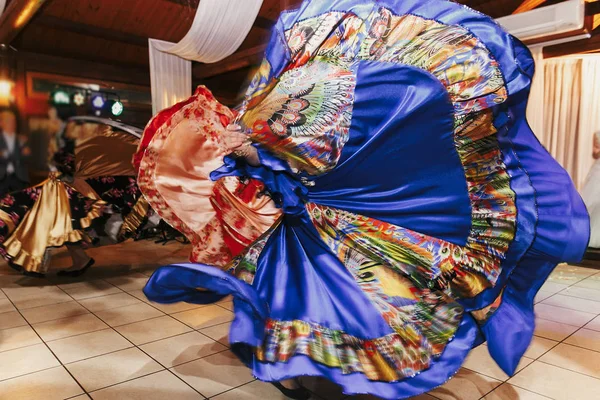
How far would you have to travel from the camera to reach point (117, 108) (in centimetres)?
636

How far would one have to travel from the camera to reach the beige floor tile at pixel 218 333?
86.9 inches

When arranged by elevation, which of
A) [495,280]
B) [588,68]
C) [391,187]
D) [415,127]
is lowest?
[495,280]

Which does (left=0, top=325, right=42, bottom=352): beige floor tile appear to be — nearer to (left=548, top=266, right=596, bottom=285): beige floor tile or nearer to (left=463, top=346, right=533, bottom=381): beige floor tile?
(left=463, top=346, right=533, bottom=381): beige floor tile

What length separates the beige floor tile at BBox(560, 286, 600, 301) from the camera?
3.08 metres

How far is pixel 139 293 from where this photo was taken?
302 centimetres

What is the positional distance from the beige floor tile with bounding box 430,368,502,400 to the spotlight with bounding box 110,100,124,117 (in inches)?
228

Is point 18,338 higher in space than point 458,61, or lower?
lower

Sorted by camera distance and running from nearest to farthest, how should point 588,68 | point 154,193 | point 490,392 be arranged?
point 490,392 → point 154,193 → point 588,68

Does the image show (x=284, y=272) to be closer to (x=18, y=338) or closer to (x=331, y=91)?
(x=331, y=91)

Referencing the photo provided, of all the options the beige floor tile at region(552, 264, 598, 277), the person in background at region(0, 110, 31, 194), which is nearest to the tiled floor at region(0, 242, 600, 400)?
the beige floor tile at region(552, 264, 598, 277)

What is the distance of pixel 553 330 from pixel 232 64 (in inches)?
205

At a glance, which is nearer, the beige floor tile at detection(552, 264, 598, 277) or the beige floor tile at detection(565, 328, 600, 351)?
the beige floor tile at detection(565, 328, 600, 351)

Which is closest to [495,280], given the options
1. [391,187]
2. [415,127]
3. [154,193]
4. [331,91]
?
[391,187]

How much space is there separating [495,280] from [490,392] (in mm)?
585
